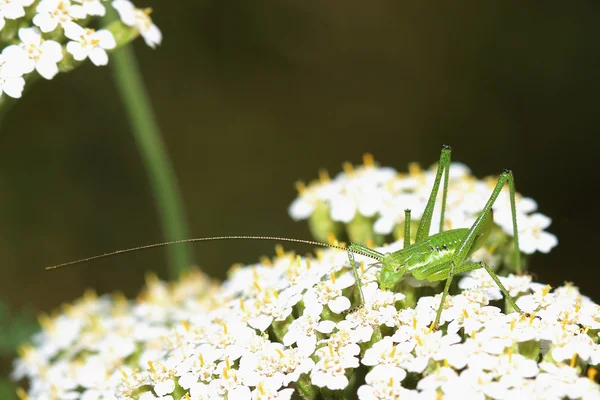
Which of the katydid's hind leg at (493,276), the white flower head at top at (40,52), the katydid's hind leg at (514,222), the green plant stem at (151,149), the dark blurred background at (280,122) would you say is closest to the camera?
the katydid's hind leg at (493,276)

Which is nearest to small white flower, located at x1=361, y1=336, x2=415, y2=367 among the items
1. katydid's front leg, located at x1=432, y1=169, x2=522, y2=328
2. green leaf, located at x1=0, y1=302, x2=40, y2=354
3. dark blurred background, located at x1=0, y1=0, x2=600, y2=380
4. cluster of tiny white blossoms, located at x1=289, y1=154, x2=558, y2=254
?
katydid's front leg, located at x1=432, y1=169, x2=522, y2=328

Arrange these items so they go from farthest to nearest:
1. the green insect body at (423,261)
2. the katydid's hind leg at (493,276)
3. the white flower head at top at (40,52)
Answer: the white flower head at top at (40,52) → the green insect body at (423,261) → the katydid's hind leg at (493,276)

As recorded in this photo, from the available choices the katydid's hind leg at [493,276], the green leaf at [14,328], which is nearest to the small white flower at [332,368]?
the katydid's hind leg at [493,276]

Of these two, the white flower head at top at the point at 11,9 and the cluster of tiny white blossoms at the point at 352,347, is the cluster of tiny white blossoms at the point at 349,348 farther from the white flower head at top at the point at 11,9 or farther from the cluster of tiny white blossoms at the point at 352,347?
the white flower head at top at the point at 11,9

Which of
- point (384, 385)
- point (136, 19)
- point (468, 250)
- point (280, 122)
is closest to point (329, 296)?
point (384, 385)

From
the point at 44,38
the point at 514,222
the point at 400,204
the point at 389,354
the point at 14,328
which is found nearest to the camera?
A: the point at 389,354

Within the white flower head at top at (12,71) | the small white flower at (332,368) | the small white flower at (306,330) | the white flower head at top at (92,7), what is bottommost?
the small white flower at (332,368)

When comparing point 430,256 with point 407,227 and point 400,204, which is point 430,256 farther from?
point 400,204
